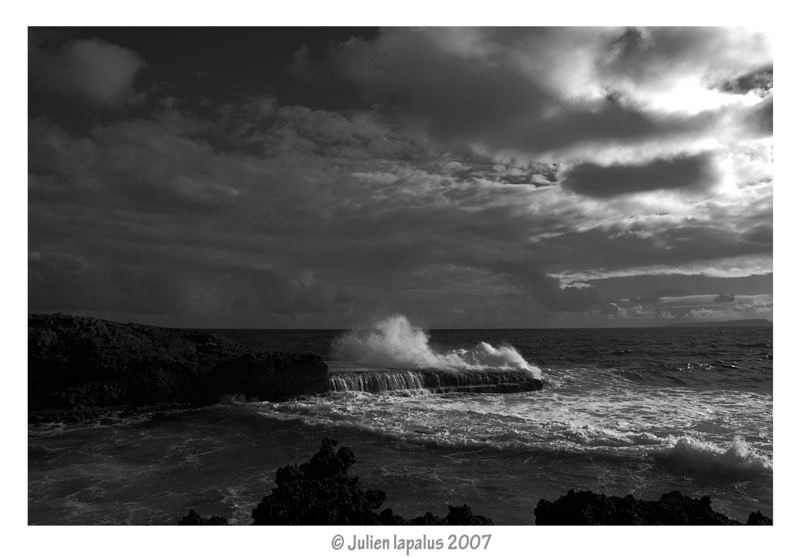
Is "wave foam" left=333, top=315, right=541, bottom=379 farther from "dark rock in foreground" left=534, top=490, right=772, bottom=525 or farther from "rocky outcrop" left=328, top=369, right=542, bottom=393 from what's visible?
"dark rock in foreground" left=534, top=490, right=772, bottom=525

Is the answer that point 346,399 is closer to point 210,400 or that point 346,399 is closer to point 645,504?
point 210,400

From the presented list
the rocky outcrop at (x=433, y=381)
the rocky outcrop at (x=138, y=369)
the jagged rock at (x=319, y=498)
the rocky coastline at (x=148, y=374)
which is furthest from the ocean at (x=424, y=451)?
the jagged rock at (x=319, y=498)

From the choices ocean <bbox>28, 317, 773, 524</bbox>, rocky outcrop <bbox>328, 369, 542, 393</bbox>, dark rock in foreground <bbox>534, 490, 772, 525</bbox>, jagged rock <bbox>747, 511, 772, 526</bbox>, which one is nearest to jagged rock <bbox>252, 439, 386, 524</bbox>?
ocean <bbox>28, 317, 773, 524</bbox>

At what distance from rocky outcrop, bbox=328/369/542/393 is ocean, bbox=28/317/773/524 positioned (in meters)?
0.16

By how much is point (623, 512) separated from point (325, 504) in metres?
2.95

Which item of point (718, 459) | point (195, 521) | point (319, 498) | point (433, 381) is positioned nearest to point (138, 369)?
point (433, 381)

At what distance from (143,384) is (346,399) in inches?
237

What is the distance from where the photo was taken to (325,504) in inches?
184

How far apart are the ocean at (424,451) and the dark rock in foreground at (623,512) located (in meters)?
1.76

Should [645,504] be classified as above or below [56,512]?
above

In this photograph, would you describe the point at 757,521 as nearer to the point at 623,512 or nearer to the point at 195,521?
the point at 623,512

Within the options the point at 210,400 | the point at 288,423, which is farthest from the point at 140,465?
the point at 210,400

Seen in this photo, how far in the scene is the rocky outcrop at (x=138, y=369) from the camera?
1274 centimetres
